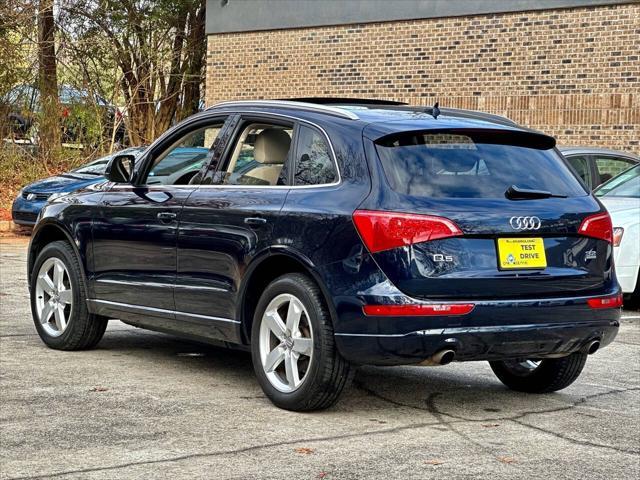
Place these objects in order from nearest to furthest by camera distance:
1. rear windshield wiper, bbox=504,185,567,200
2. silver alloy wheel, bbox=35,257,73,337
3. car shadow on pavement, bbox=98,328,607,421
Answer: rear windshield wiper, bbox=504,185,567,200, car shadow on pavement, bbox=98,328,607,421, silver alloy wheel, bbox=35,257,73,337

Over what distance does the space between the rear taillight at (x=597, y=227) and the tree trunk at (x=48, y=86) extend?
1928 cm

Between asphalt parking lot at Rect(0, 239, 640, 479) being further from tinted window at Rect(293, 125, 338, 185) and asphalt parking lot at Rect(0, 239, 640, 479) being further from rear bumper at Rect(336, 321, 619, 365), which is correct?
tinted window at Rect(293, 125, 338, 185)

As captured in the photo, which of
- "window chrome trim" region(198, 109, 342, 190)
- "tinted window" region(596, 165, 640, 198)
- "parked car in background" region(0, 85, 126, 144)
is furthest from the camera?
"parked car in background" region(0, 85, 126, 144)

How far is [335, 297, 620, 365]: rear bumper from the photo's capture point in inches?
248

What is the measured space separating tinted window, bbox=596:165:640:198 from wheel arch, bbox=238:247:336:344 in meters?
6.52

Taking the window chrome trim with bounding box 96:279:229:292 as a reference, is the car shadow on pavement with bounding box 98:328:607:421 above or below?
below

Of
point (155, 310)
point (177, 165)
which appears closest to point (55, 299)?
point (155, 310)

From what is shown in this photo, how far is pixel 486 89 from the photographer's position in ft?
71.8

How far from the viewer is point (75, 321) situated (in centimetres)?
852

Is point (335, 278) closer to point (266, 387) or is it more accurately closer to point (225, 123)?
point (266, 387)

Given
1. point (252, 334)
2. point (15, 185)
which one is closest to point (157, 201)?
point (252, 334)

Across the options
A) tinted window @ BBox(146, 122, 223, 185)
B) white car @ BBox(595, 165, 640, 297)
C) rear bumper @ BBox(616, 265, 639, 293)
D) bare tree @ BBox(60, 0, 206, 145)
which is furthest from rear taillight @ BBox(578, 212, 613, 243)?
bare tree @ BBox(60, 0, 206, 145)

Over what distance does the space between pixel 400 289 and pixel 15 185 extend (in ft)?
62.5

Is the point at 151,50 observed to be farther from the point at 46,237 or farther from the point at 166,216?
the point at 166,216
